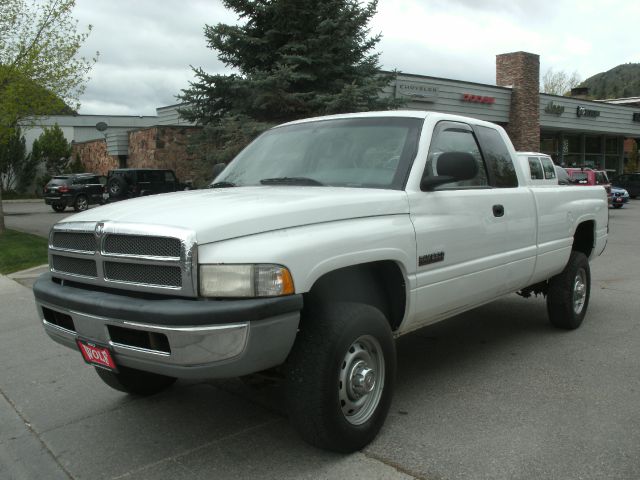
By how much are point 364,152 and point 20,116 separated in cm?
1459

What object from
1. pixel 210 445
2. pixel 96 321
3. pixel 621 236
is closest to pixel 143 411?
pixel 210 445

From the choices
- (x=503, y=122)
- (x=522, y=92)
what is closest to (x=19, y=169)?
(x=503, y=122)

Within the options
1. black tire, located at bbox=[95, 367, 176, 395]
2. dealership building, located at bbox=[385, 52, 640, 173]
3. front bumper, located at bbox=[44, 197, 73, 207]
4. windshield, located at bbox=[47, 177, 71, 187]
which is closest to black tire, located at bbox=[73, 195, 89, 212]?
front bumper, located at bbox=[44, 197, 73, 207]

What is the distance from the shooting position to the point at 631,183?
34.9 m

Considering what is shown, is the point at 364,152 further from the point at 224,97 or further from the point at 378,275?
the point at 224,97

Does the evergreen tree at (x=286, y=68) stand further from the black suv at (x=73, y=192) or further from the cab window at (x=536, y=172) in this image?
the black suv at (x=73, y=192)

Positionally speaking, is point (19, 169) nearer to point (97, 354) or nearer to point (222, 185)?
point (222, 185)

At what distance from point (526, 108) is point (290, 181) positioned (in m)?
26.0

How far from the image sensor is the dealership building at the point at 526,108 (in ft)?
80.5

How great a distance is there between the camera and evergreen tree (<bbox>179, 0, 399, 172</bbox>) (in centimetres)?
1330

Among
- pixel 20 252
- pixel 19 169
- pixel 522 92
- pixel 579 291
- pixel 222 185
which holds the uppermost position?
pixel 522 92

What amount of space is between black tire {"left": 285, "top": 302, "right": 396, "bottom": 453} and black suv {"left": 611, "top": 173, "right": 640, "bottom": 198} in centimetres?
3530

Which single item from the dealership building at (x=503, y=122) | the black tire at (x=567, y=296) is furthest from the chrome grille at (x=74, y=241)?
the dealership building at (x=503, y=122)

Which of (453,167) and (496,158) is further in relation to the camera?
(496,158)
